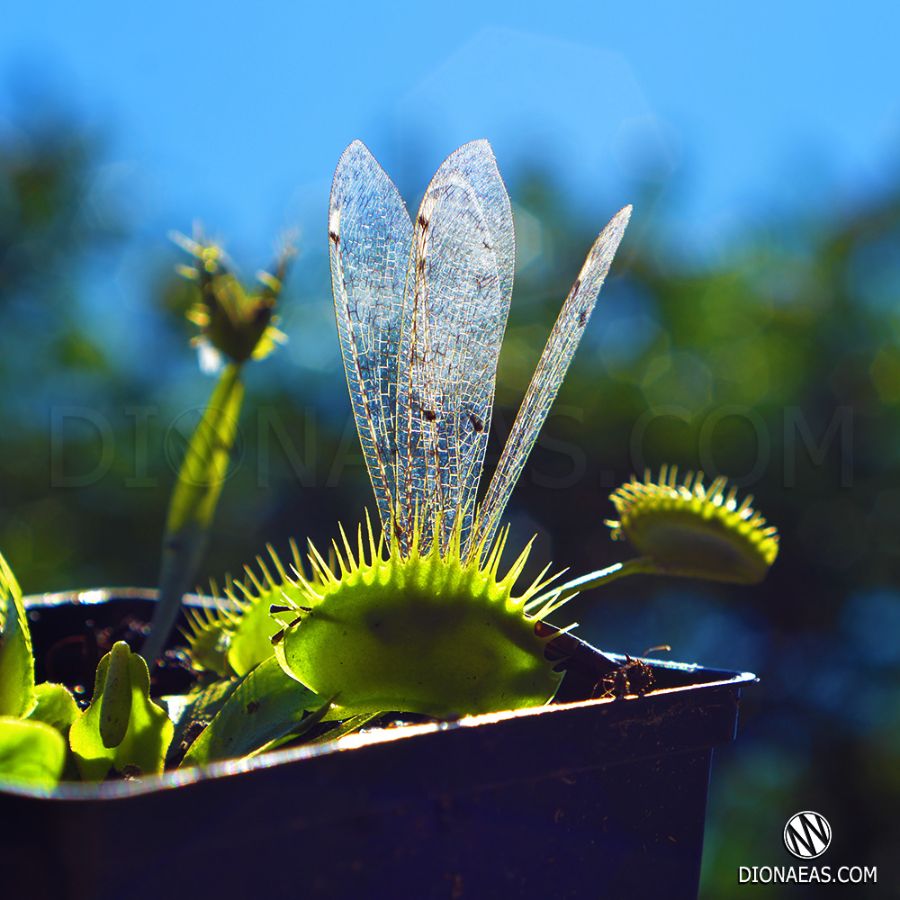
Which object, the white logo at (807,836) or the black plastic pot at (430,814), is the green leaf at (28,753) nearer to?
the black plastic pot at (430,814)

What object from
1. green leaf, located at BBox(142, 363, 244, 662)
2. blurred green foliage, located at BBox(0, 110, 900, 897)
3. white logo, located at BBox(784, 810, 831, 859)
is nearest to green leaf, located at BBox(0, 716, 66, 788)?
green leaf, located at BBox(142, 363, 244, 662)

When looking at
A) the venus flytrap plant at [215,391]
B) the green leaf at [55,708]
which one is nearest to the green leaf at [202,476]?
the venus flytrap plant at [215,391]

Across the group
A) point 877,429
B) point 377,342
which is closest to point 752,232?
point 877,429

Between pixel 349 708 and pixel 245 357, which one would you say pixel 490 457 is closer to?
pixel 245 357

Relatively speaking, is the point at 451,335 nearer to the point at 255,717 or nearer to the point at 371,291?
the point at 371,291

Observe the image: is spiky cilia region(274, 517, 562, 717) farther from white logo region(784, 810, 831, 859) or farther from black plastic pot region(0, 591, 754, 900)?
white logo region(784, 810, 831, 859)

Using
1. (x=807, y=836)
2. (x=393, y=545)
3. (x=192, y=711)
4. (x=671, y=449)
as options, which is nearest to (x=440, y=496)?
(x=393, y=545)
